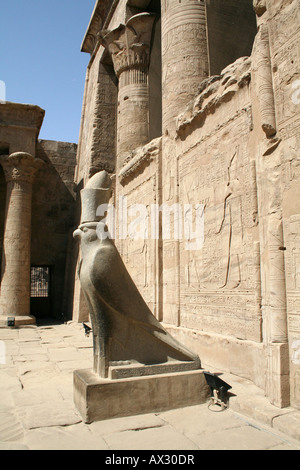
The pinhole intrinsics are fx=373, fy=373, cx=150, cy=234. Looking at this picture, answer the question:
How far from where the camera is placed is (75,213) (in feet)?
49.9

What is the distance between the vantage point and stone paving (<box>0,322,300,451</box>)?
9.25 feet

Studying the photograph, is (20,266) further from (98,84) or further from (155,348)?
(155,348)

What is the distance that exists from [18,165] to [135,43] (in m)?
5.62

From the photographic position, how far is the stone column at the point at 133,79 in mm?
10484

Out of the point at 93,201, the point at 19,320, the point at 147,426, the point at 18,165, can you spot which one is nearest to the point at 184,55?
the point at 93,201

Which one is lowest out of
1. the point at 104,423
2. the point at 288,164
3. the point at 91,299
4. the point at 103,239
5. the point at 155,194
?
the point at 104,423

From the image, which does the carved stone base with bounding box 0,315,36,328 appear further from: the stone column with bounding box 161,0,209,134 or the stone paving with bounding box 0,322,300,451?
the stone column with bounding box 161,0,209,134

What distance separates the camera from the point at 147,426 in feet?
10.4

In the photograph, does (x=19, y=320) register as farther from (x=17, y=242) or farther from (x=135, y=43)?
(x=135, y=43)

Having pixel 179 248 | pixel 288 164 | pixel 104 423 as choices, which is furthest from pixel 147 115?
pixel 104 423

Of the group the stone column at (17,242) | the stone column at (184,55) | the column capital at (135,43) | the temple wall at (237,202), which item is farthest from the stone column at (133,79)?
the stone column at (17,242)

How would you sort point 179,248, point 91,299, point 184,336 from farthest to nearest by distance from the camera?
1. point 179,248
2. point 184,336
3. point 91,299

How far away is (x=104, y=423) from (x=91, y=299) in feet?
3.64

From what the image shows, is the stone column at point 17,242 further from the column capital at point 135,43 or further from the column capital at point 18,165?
the column capital at point 135,43
